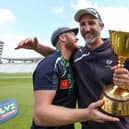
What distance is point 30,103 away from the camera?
13.7 m

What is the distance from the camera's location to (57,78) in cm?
373

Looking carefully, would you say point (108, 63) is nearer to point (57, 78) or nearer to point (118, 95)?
point (57, 78)

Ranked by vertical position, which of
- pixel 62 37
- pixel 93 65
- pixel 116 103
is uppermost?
pixel 62 37

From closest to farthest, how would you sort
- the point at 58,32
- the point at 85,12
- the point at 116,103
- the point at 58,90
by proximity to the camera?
1. the point at 116,103
2. the point at 58,90
3. the point at 85,12
4. the point at 58,32

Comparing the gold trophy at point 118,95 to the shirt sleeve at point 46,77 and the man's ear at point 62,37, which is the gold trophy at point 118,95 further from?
the man's ear at point 62,37

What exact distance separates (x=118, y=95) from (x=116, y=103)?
6 centimetres

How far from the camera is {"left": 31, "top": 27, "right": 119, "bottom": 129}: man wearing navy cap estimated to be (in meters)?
3.17

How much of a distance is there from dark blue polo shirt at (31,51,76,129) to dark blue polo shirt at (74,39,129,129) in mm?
114

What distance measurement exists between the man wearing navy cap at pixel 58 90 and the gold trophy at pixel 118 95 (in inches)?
5.0

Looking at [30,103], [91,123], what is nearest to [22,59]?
[30,103]

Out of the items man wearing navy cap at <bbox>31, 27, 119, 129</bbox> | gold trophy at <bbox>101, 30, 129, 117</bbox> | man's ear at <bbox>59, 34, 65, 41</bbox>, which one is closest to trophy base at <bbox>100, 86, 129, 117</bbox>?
gold trophy at <bbox>101, 30, 129, 117</bbox>

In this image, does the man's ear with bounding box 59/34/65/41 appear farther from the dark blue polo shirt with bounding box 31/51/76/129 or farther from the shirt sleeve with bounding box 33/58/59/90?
the shirt sleeve with bounding box 33/58/59/90

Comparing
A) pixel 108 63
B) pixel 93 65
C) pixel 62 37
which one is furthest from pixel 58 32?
pixel 108 63

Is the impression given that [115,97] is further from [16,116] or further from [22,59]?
[22,59]
